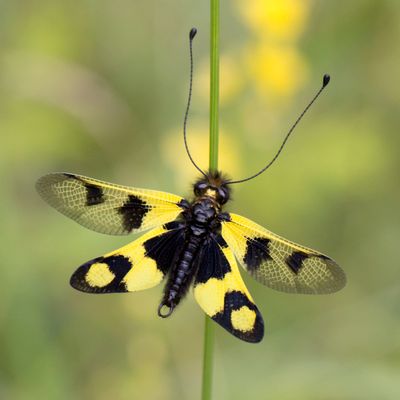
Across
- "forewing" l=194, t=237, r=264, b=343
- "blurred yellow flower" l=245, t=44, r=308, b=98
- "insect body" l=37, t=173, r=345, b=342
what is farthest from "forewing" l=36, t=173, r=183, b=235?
"blurred yellow flower" l=245, t=44, r=308, b=98

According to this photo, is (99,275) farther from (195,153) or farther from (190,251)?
(195,153)

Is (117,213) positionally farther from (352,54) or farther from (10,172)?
(352,54)

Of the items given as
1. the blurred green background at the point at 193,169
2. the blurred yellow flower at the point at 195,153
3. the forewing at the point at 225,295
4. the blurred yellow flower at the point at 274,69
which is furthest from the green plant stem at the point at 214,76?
the blurred yellow flower at the point at 274,69

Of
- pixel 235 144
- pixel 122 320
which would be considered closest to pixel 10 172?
pixel 122 320

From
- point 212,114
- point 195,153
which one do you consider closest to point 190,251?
point 212,114

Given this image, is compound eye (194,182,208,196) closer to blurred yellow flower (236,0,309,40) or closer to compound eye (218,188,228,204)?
compound eye (218,188,228,204)

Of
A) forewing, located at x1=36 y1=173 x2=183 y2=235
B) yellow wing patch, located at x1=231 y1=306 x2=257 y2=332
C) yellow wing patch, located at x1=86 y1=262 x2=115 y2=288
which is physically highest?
forewing, located at x1=36 y1=173 x2=183 y2=235

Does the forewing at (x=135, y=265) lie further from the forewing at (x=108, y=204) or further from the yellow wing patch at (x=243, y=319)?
the yellow wing patch at (x=243, y=319)
